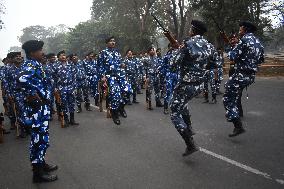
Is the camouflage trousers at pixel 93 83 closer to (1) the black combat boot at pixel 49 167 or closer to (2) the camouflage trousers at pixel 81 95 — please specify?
(2) the camouflage trousers at pixel 81 95

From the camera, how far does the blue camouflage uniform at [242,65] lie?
653 cm

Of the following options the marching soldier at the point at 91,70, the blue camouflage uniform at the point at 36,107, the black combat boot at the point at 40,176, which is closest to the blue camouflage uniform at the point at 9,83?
the marching soldier at the point at 91,70

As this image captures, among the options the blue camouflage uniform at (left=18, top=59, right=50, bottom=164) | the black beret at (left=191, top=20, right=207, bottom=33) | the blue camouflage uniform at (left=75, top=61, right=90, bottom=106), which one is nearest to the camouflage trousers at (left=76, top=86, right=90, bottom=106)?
the blue camouflage uniform at (left=75, top=61, right=90, bottom=106)

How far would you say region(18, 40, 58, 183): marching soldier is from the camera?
199 inches

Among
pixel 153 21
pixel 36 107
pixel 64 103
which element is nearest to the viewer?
pixel 36 107

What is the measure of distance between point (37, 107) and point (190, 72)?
2.61 metres

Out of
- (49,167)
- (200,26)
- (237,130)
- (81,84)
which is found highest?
(200,26)

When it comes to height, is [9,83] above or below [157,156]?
above

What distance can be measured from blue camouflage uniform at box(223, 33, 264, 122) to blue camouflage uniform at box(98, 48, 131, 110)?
2993 millimetres

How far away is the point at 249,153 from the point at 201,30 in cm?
225

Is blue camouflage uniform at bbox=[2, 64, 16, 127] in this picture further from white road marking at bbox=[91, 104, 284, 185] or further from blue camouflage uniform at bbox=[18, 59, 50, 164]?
white road marking at bbox=[91, 104, 284, 185]

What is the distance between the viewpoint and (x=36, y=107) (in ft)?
16.8

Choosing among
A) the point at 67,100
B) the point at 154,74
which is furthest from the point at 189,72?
the point at 154,74

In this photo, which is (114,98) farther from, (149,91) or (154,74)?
(154,74)
